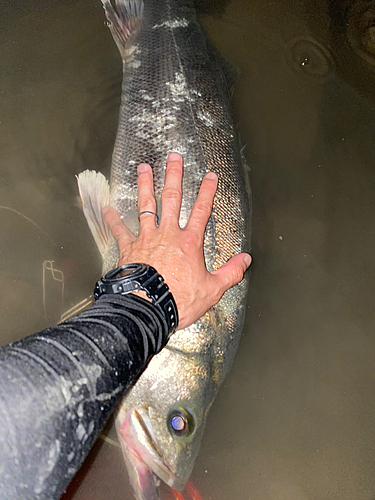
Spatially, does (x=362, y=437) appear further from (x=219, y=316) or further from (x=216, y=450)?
(x=219, y=316)

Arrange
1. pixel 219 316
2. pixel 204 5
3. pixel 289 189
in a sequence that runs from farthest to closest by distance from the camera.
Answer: pixel 204 5
pixel 289 189
pixel 219 316

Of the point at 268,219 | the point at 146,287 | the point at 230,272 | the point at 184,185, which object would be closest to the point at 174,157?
the point at 184,185

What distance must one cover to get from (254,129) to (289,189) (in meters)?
0.60

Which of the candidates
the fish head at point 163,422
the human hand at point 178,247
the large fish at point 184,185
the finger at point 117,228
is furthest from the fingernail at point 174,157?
the fish head at point 163,422

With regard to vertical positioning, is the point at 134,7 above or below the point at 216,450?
above

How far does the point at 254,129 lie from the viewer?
2852 mm

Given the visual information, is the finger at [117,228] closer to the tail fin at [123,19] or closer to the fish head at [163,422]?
the fish head at [163,422]

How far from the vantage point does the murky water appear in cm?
229

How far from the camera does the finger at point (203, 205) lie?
A: 1838 millimetres

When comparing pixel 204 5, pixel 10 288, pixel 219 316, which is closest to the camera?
pixel 219 316

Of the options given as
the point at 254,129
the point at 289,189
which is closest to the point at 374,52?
the point at 254,129

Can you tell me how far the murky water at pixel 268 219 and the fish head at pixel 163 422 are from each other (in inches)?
16.0

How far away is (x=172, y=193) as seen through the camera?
185 cm

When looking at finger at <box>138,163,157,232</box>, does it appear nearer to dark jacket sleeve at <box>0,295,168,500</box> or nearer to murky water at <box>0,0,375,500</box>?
murky water at <box>0,0,375,500</box>
